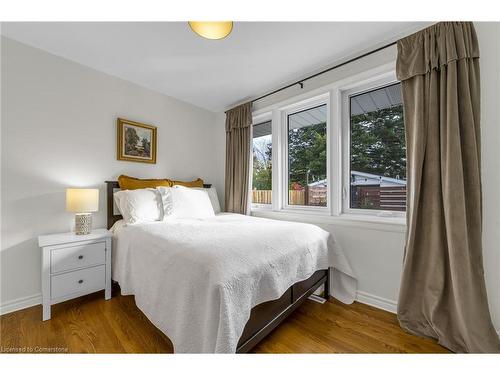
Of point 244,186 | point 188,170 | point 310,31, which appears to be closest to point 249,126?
point 244,186

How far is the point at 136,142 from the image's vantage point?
8.61ft

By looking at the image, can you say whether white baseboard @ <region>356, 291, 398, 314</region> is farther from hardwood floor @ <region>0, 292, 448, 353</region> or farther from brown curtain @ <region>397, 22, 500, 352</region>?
brown curtain @ <region>397, 22, 500, 352</region>

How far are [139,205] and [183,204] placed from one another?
416 millimetres

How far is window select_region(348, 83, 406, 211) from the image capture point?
6.38 ft

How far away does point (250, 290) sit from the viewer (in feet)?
3.76

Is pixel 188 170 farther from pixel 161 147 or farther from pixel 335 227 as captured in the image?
pixel 335 227

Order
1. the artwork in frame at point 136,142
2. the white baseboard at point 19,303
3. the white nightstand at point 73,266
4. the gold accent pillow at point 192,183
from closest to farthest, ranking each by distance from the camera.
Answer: the white nightstand at point 73,266 < the white baseboard at point 19,303 < the artwork in frame at point 136,142 < the gold accent pillow at point 192,183

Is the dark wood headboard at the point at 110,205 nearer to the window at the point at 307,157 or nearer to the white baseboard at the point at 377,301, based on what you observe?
the window at the point at 307,157

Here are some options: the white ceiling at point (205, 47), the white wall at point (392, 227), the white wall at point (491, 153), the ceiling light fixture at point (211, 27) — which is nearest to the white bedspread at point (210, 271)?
the white wall at point (392, 227)

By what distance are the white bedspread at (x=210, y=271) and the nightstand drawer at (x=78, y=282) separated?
162 mm

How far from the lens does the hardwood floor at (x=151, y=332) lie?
141 cm

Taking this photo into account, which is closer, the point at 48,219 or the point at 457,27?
the point at 457,27

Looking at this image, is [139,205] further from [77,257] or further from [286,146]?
[286,146]
